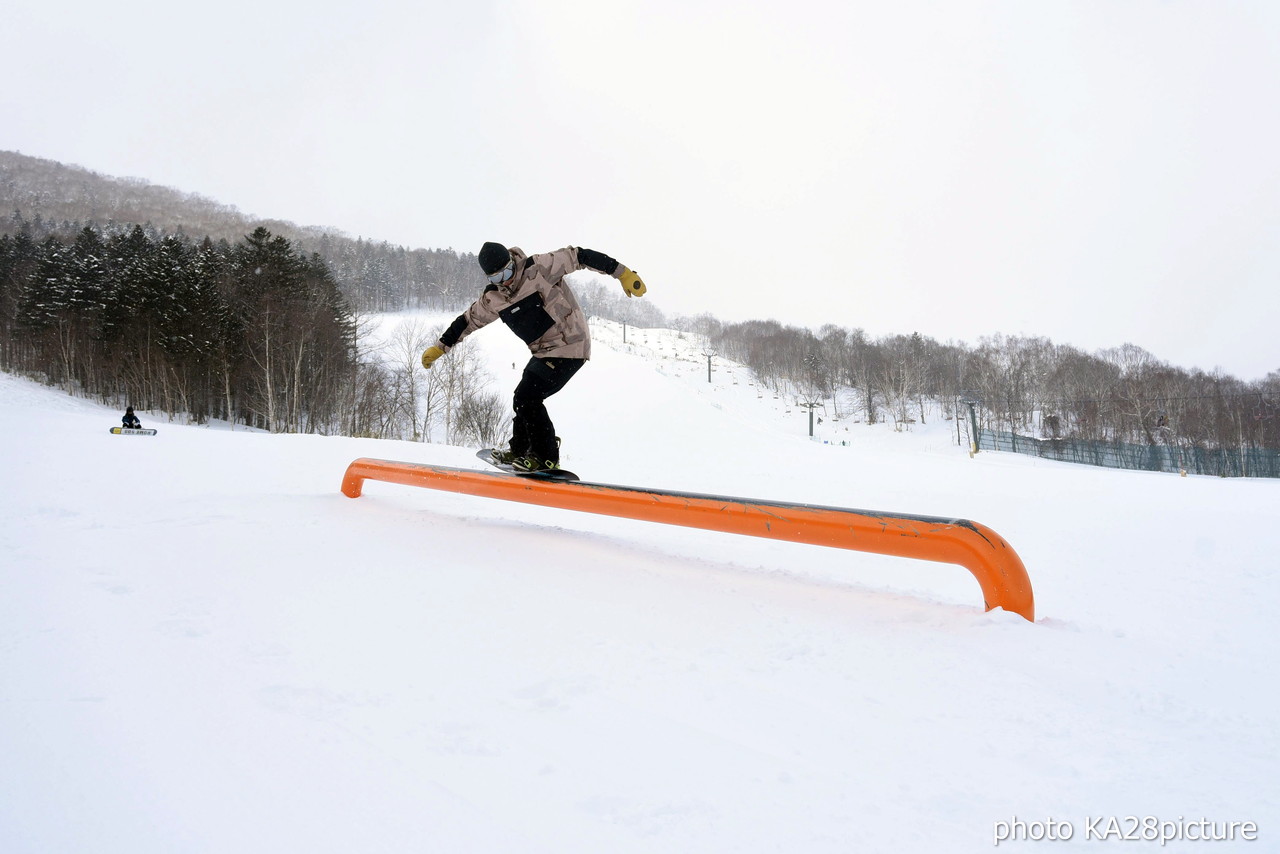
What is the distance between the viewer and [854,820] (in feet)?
3.57

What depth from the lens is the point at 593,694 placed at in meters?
1.53

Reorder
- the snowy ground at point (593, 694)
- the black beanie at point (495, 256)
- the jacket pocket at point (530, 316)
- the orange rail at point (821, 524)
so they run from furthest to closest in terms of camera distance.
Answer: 1. the jacket pocket at point (530, 316)
2. the black beanie at point (495, 256)
3. the orange rail at point (821, 524)
4. the snowy ground at point (593, 694)

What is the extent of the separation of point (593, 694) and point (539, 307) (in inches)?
116

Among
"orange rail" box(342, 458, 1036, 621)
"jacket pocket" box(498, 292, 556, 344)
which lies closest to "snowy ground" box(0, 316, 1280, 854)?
"orange rail" box(342, 458, 1036, 621)

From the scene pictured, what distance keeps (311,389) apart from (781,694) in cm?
3466

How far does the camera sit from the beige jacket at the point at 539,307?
3.89 metres

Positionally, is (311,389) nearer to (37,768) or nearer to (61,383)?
(61,383)

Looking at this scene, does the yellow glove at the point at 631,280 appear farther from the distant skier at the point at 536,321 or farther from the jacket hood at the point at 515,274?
the jacket hood at the point at 515,274

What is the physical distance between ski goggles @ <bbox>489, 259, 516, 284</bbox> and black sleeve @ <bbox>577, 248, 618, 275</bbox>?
19.8 inches

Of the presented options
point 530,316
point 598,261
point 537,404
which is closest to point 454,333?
point 530,316

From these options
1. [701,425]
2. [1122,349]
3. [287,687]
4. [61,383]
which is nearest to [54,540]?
[287,687]

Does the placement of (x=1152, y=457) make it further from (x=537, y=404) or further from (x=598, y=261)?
(x=537, y=404)

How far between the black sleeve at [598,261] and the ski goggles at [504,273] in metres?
0.50

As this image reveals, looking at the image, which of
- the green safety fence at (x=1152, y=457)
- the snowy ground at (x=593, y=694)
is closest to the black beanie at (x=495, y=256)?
the snowy ground at (x=593, y=694)
